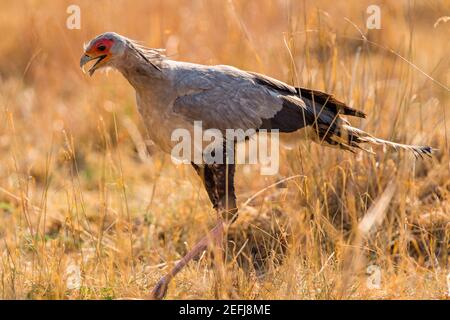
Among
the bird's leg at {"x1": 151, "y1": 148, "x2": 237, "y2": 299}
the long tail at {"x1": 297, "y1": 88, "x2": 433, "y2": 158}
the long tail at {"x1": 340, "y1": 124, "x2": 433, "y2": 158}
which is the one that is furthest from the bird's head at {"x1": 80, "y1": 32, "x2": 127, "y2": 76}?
the long tail at {"x1": 340, "y1": 124, "x2": 433, "y2": 158}

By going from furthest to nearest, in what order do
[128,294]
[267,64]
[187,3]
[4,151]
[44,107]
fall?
1. [187,3]
2. [44,107]
3. [4,151]
4. [267,64]
5. [128,294]

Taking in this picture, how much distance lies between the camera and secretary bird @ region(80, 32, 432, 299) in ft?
13.6

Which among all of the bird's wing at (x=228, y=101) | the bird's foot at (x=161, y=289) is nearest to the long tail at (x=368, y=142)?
the bird's wing at (x=228, y=101)

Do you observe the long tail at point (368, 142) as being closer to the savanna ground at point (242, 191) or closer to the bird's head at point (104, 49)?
the savanna ground at point (242, 191)

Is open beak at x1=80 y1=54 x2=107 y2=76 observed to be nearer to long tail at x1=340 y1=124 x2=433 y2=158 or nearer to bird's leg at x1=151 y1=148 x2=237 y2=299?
bird's leg at x1=151 y1=148 x2=237 y2=299

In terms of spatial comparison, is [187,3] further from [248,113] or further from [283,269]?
[283,269]

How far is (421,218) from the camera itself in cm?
491

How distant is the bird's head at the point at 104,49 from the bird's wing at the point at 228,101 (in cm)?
35

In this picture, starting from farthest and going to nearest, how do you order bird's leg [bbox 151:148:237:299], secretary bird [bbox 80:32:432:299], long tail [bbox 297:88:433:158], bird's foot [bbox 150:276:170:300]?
long tail [bbox 297:88:433:158]
secretary bird [bbox 80:32:432:299]
bird's leg [bbox 151:148:237:299]
bird's foot [bbox 150:276:170:300]

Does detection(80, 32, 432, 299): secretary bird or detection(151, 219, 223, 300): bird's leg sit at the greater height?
detection(80, 32, 432, 299): secretary bird

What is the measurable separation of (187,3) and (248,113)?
518 centimetres

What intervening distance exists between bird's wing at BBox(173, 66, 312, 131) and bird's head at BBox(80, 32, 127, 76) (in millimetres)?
353

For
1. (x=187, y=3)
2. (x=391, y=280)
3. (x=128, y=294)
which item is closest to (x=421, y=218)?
(x=391, y=280)

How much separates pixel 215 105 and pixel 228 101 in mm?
77
